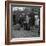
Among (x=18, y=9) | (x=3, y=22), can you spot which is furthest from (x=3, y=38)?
(x=18, y=9)

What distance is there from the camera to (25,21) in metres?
1.97

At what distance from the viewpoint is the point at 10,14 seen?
191cm

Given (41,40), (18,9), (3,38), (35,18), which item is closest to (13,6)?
(18,9)

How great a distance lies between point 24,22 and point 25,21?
0.03 metres

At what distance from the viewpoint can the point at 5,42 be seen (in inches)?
74.4

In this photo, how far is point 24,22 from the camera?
6.44 feet

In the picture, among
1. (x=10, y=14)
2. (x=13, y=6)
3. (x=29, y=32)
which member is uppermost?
(x=13, y=6)

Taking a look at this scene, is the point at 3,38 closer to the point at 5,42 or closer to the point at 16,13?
the point at 5,42

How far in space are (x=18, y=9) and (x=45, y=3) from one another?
0.55 metres

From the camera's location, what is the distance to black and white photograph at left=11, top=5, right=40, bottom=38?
6.33 feet

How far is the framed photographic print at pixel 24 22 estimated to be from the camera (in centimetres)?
191

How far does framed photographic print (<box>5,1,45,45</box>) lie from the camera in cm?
191

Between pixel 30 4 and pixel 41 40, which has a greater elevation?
pixel 30 4

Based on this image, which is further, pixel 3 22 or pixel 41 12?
pixel 41 12
